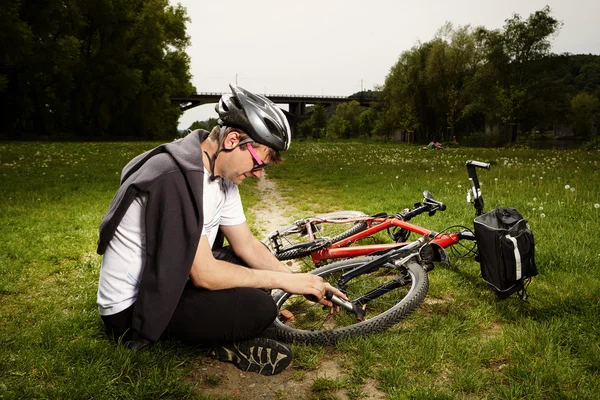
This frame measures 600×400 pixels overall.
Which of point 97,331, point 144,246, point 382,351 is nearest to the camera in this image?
point 144,246

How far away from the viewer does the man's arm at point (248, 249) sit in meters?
3.65

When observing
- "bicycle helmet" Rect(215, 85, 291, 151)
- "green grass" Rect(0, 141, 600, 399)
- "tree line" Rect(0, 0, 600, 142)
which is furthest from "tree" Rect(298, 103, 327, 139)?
"bicycle helmet" Rect(215, 85, 291, 151)

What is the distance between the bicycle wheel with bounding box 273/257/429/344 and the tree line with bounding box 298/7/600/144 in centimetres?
4676

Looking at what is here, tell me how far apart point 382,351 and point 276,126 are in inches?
79.2

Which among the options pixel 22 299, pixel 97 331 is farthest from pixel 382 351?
pixel 22 299

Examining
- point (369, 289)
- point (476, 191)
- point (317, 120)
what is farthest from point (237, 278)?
point (317, 120)

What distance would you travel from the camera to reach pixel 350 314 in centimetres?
387

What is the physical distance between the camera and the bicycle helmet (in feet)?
9.45

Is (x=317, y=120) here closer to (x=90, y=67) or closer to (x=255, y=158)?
(x=90, y=67)

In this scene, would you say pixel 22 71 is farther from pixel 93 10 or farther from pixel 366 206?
pixel 366 206

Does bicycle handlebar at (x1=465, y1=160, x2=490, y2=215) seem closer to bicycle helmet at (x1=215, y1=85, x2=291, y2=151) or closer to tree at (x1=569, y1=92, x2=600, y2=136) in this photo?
bicycle helmet at (x1=215, y1=85, x2=291, y2=151)

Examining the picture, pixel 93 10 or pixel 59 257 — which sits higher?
pixel 93 10

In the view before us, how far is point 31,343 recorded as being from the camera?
336 centimetres

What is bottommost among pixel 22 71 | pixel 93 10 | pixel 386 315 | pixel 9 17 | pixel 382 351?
pixel 382 351
